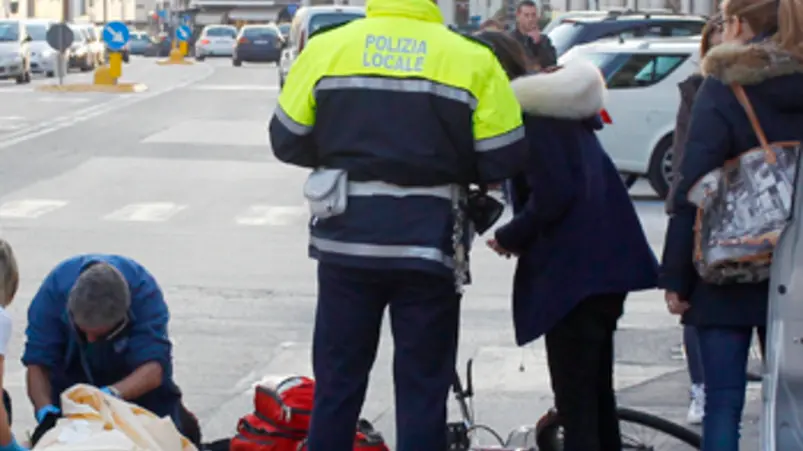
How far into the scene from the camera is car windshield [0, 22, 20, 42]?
38906 mm

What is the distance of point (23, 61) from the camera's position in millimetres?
38844

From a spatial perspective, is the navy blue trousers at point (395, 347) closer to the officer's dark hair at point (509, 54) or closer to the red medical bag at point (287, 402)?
the red medical bag at point (287, 402)

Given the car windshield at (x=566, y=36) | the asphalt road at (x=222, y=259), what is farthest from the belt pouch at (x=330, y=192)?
the car windshield at (x=566, y=36)

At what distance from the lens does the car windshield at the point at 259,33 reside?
53.8 metres

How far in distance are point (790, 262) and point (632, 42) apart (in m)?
12.1

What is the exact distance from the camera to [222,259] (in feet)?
38.5

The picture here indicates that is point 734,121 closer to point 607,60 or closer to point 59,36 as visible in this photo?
point 607,60

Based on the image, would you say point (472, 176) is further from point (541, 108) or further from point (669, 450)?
point (669, 450)

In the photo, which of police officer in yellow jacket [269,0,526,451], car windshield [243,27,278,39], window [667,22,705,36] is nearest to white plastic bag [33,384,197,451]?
police officer in yellow jacket [269,0,526,451]

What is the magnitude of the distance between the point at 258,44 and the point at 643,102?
3890 cm

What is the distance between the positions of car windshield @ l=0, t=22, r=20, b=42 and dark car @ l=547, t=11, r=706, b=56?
70.9ft

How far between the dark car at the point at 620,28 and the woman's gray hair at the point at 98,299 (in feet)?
45.2

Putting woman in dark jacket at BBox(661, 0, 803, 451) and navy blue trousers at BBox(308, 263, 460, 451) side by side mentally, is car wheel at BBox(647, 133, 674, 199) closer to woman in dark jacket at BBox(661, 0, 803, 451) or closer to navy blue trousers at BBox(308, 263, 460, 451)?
woman in dark jacket at BBox(661, 0, 803, 451)

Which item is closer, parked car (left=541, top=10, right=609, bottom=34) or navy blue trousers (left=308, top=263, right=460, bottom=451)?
navy blue trousers (left=308, top=263, right=460, bottom=451)
